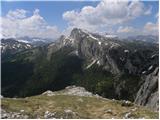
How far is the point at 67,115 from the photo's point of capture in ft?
97.7

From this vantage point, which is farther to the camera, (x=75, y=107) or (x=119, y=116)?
(x=75, y=107)

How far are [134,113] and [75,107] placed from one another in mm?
6736

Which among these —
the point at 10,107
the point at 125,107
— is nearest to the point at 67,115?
the point at 10,107

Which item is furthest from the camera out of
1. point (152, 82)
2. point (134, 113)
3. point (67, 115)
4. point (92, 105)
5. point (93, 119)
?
point (152, 82)

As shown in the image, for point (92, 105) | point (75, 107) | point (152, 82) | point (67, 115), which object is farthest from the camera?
point (152, 82)

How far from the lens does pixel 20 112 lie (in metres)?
30.2

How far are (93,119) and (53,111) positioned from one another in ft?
16.7

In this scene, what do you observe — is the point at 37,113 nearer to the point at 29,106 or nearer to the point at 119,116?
the point at 29,106

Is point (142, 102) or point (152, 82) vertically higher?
point (152, 82)

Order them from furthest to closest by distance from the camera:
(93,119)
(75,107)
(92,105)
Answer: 1. (92,105)
2. (75,107)
3. (93,119)

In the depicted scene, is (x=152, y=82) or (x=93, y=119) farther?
(x=152, y=82)

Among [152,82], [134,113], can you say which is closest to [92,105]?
[134,113]

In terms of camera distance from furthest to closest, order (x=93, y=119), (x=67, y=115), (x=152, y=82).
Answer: (x=152, y=82), (x=67, y=115), (x=93, y=119)

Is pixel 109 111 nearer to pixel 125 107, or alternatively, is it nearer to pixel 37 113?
pixel 125 107
